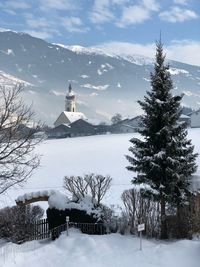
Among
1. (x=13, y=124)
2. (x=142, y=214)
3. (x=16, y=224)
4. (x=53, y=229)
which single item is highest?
(x=13, y=124)

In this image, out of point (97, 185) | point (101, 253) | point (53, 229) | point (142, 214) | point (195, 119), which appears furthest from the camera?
point (195, 119)

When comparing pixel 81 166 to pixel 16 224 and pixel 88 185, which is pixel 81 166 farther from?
pixel 16 224

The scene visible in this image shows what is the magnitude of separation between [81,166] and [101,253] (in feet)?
123

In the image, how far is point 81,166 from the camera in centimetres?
5444

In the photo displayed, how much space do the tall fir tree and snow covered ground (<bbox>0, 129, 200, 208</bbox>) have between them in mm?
9755

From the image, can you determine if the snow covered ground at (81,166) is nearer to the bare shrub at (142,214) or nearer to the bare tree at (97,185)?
the bare tree at (97,185)

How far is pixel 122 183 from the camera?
39.9m

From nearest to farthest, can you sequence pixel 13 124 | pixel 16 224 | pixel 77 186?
pixel 13 124 < pixel 16 224 < pixel 77 186

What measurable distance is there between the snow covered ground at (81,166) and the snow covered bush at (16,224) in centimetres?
879

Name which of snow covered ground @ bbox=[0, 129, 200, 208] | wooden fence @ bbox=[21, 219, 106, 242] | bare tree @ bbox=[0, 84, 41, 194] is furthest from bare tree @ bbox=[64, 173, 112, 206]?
bare tree @ bbox=[0, 84, 41, 194]

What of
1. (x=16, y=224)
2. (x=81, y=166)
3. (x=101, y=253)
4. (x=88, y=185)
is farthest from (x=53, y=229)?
(x=81, y=166)

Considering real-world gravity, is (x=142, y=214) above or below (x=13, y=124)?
below

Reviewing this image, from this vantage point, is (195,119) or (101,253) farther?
(195,119)

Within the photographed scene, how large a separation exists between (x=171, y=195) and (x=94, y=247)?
3.95 meters
